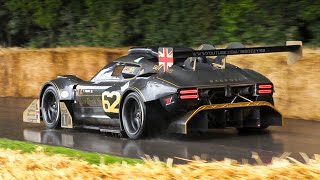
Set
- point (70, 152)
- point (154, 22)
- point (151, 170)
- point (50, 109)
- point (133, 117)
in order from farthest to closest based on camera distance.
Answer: point (154, 22) → point (50, 109) → point (133, 117) → point (70, 152) → point (151, 170)

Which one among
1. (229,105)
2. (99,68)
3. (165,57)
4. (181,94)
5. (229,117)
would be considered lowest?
(229,117)

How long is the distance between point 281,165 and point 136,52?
21.1 ft

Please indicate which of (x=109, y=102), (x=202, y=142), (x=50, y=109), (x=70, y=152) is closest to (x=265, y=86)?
(x=202, y=142)

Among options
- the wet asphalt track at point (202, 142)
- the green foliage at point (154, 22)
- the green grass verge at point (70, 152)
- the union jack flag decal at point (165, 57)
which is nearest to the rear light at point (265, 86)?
the wet asphalt track at point (202, 142)

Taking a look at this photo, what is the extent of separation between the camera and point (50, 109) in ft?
44.6

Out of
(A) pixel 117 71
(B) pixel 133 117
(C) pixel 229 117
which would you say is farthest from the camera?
(A) pixel 117 71

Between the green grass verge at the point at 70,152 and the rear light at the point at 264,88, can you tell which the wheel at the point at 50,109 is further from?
the rear light at the point at 264,88

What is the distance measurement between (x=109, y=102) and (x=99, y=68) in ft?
24.1

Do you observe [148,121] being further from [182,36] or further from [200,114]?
[182,36]

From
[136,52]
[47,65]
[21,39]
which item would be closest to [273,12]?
[136,52]

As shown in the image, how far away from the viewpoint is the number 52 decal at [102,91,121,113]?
448 inches

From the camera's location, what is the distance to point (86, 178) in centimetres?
658

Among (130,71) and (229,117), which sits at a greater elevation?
(130,71)

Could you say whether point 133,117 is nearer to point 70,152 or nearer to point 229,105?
point 229,105
